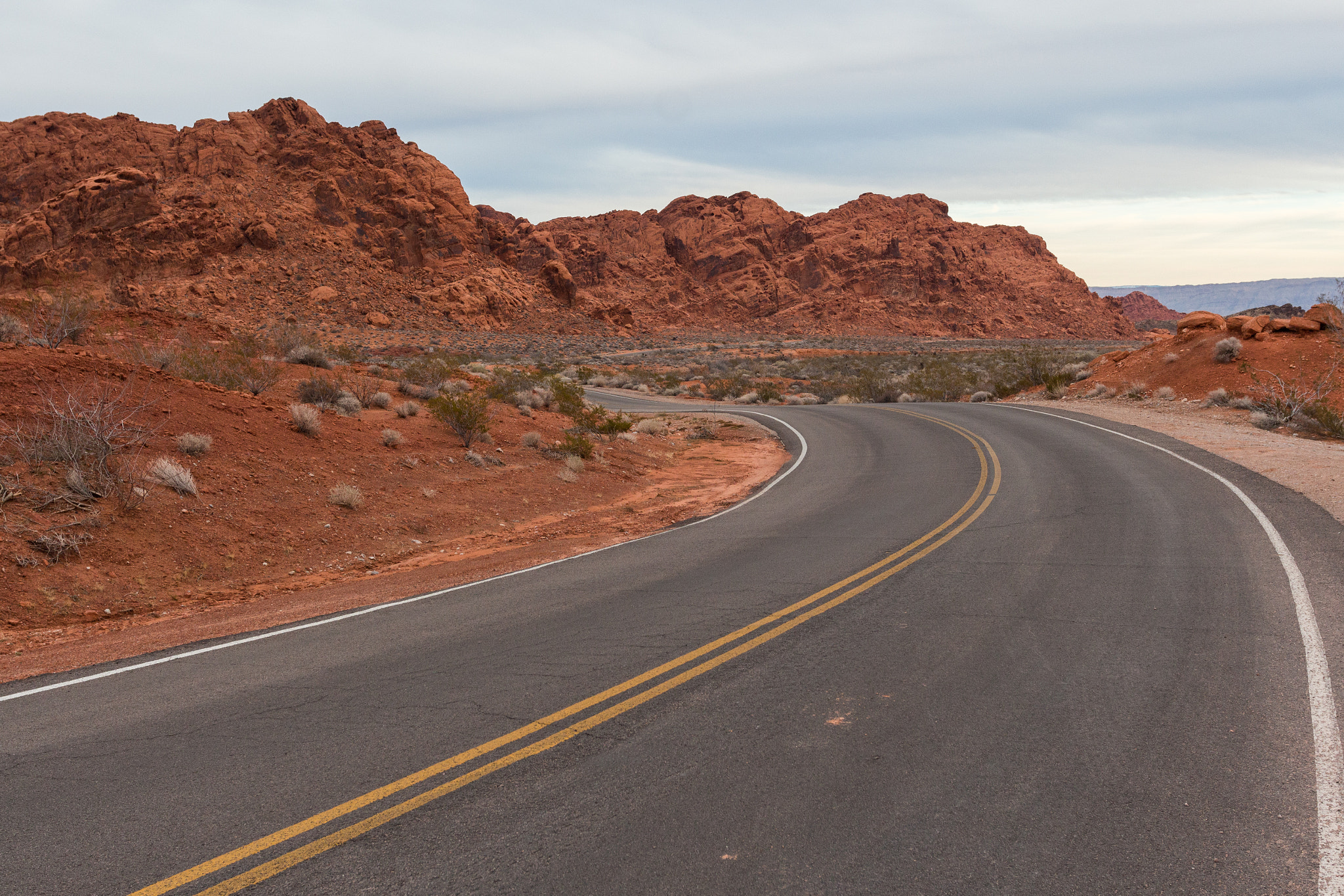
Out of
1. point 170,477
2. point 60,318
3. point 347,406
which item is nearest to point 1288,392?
point 347,406

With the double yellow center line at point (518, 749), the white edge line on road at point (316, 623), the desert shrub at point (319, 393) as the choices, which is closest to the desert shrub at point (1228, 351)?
the white edge line on road at point (316, 623)

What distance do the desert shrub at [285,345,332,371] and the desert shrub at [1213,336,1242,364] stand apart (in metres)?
30.0

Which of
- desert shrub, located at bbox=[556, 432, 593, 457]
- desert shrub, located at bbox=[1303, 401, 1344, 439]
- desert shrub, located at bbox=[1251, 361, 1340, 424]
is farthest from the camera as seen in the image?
desert shrub, located at bbox=[1251, 361, 1340, 424]

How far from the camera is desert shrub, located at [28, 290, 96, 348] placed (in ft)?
50.2

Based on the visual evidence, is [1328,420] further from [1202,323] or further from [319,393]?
[319,393]

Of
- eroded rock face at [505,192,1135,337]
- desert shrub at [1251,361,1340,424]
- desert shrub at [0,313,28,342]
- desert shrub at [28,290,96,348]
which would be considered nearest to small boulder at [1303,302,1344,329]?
desert shrub at [1251,361,1340,424]

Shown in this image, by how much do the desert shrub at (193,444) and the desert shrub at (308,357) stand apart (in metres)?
7.88

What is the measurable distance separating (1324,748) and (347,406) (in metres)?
16.4

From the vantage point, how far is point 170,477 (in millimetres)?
11055

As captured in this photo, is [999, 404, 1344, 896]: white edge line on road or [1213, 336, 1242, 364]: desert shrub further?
[1213, 336, 1242, 364]: desert shrub

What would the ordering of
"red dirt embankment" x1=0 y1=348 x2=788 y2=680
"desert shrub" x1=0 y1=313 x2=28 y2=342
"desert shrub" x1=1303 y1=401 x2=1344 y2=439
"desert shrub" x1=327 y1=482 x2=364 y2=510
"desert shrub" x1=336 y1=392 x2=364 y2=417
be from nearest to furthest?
"red dirt embankment" x1=0 y1=348 x2=788 y2=680 → "desert shrub" x1=327 y1=482 x2=364 y2=510 → "desert shrub" x1=0 y1=313 x2=28 y2=342 → "desert shrub" x1=336 y1=392 x2=364 y2=417 → "desert shrub" x1=1303 y1=401 x2=1344 y2=439

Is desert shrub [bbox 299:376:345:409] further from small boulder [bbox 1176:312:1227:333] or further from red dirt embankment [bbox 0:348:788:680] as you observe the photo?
small boulder [bbox 1176:312:1227:333]

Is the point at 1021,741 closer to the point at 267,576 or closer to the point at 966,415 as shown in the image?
the point at 267,576

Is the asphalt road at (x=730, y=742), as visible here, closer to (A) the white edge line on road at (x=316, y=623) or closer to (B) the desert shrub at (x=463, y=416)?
(A) the white edge line on road at (x=316, y=623)
